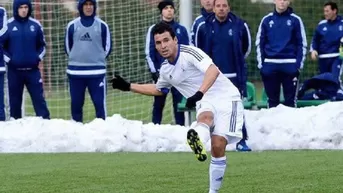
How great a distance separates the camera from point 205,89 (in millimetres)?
9547

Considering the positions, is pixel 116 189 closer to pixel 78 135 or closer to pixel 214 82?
pixel 214 82

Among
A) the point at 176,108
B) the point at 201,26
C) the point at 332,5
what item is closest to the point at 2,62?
the point at 176,108

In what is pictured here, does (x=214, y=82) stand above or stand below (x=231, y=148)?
above

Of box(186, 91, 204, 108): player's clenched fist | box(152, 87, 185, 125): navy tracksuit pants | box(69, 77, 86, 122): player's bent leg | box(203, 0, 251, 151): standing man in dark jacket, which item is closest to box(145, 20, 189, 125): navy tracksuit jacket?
box(152, 87, 185, 125): navy tracksuit pants

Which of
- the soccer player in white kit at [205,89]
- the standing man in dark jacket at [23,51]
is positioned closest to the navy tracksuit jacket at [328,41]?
the standing man in dark jacket at [23,51]

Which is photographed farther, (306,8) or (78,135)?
(306,8)

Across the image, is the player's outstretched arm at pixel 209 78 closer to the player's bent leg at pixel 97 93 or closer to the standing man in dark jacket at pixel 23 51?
the player's bent leg at pixel 97 93

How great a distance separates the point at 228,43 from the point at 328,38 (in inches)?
189

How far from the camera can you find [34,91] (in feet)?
56.5

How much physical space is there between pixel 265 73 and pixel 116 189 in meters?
6.66

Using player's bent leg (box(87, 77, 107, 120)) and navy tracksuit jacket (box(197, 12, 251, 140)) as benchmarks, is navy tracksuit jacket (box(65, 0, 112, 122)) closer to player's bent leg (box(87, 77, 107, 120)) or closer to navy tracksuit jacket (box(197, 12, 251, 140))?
player's bent leg (box(87, 77, 107, 120))

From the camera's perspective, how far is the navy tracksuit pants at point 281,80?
652 inches

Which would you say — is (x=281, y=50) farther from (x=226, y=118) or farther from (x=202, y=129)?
(x=202, y=129)

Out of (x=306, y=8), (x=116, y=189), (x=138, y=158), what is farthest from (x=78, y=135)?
(x=306, y=8)
